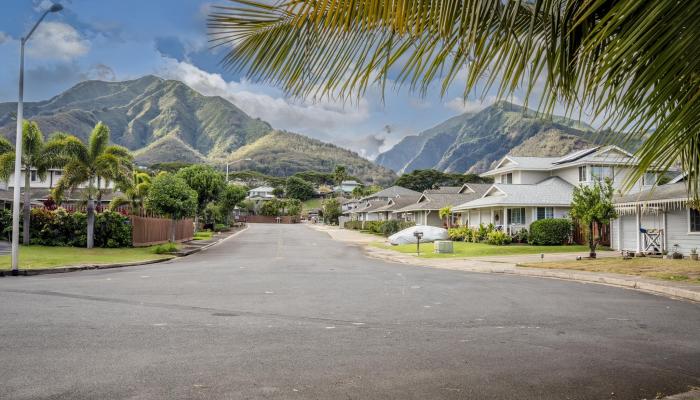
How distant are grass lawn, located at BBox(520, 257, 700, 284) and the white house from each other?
330 cm

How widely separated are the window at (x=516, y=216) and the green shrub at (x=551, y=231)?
2.78m

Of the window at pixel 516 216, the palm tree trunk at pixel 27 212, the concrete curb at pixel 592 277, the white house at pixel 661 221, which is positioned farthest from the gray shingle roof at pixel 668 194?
the palm tree trunk at pixel 27 212

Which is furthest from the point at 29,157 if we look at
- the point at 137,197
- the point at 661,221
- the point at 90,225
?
the point at 661,221

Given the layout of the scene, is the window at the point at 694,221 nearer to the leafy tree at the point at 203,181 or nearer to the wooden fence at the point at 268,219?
the leafy tree at the point at 203,181

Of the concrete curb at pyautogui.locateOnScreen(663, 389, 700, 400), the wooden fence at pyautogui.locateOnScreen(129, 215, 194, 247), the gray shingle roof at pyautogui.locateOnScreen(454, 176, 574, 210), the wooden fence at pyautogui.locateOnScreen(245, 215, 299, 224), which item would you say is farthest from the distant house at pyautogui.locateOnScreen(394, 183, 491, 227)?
the wooden fence at pyautogui.locateOnScreen(245, 215, 299, 224)

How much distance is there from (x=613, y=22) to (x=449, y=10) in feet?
2.14

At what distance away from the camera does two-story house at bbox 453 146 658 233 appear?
124 ft

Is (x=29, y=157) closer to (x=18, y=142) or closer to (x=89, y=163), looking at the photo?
(x=89, y=163)

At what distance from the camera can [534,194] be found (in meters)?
39.1

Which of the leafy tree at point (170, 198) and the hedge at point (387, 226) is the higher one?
the leafy tree at point (170, 198)

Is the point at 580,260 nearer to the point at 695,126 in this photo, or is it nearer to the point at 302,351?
the point at 302,351

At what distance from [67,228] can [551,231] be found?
1156 inches

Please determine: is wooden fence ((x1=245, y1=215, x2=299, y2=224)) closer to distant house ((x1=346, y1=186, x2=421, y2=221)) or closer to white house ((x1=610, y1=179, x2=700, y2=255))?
distant house ((x1=346, y1=186, x2=421, y2=221))

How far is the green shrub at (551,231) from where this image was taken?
35156mm
